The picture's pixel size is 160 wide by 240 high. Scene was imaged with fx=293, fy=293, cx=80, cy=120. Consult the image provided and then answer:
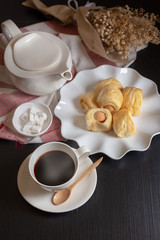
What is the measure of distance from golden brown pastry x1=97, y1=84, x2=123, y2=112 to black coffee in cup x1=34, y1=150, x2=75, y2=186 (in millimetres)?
237

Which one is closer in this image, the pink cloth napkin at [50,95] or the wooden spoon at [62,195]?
the wooden spoon at [62,195]

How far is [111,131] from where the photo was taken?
0.87 meters

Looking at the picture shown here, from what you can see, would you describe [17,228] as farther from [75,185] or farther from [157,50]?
[157,50]

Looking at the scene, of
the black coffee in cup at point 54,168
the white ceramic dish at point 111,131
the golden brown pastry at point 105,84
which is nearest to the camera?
the black coffee in cup at point 54,168

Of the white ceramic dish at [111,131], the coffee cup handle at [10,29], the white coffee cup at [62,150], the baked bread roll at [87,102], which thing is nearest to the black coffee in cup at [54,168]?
the white coffee cup at [62,150]

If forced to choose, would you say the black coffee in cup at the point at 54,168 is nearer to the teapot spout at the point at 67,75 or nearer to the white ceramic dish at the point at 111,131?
the white ceramic dish at the point at 111,131

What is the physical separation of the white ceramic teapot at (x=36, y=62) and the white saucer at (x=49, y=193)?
29 cm

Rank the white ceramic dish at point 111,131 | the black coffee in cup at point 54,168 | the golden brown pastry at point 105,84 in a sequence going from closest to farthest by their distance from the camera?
the black coffee in cup at point 54,168 < the white ceramic dish at point 111,131 < the golden brown pastry at point 105,84

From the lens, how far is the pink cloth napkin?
2.87 feet

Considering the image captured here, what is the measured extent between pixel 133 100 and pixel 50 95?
28 centimetres

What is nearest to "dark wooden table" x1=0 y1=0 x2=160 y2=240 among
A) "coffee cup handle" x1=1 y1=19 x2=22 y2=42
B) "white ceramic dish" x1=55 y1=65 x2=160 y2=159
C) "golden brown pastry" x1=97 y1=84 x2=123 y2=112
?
"white ceramic dish" x1=55 y1=65 x2=160 y2=159

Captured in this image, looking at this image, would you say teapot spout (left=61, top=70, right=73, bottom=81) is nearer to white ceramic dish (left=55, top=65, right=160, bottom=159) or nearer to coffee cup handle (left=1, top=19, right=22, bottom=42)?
white ceramic dish (left=55, top=65, right=160, bottom=159)

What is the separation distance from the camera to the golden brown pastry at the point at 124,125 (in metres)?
0.82

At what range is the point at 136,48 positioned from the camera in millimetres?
1047
